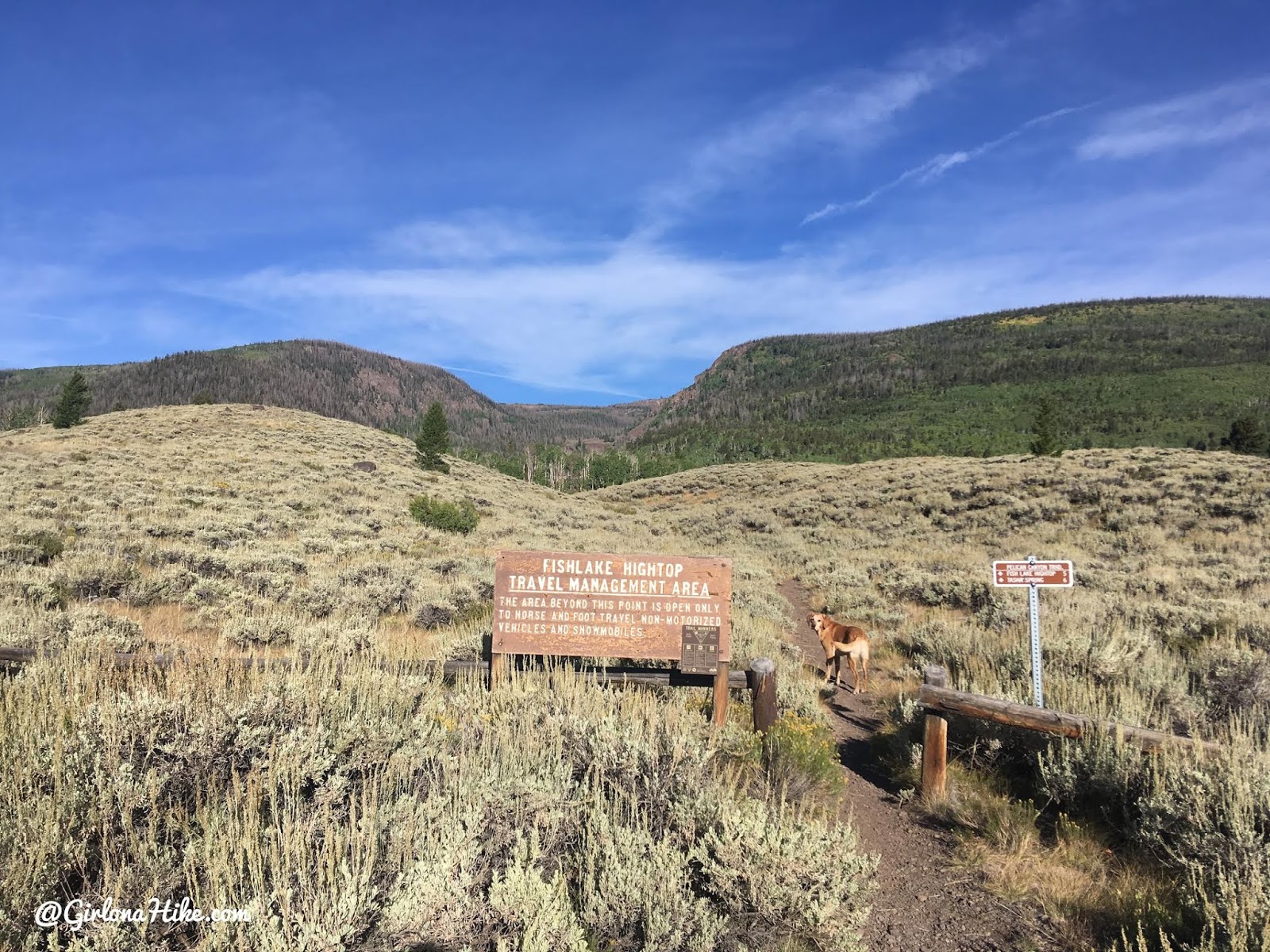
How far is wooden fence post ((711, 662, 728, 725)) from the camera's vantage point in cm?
579

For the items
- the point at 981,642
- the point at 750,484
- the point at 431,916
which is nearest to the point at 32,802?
the point at 431,916

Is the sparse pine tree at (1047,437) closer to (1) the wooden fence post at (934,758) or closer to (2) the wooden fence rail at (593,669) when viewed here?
(1) the wooden fence post at (934,758)

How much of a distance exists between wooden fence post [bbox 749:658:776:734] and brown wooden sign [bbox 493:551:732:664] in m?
0.57

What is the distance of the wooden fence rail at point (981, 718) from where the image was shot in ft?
14.2

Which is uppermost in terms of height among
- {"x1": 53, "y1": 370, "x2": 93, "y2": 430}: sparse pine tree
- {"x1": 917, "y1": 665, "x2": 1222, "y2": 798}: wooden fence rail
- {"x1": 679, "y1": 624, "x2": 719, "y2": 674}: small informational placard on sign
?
{"x1": 53, "y1": 370, "x2": 93, "y2": 430}: sparse pine tree

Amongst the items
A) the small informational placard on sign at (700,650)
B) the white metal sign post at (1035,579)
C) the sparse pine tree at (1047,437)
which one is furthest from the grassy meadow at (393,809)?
the sparse pine tree at (1047,437)

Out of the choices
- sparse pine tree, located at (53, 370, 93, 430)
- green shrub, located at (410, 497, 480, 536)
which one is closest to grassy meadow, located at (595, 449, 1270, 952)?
green shrub, located at (410, 497, 480, 536)

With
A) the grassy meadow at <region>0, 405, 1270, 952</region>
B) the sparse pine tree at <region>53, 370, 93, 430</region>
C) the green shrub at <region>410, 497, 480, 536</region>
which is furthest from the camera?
the sparse pine tree at <region>53, 370, 93, 430</region>

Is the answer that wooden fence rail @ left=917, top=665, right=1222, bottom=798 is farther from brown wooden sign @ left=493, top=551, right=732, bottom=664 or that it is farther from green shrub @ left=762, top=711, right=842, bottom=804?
brown wooden sign @ left=493, top=551, right=732, bottom=664

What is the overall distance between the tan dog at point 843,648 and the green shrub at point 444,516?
43.1 ft

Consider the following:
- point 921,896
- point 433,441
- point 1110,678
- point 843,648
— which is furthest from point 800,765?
point 433,441

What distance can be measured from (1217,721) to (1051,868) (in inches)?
112

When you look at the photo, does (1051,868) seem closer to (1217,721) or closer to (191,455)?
(1217,721)

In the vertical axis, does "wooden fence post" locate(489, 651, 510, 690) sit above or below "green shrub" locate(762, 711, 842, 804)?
above
